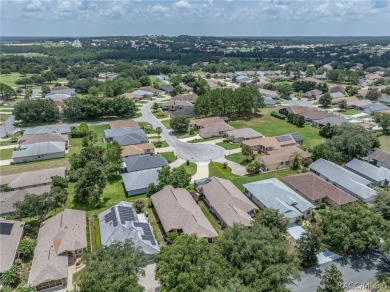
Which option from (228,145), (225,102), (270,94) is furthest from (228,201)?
(270,94)

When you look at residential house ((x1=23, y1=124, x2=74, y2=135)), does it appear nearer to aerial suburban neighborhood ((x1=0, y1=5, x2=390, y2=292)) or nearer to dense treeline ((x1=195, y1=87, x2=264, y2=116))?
aerial suburban neighborhood ((x1=0, y1=5, x2=390, y2=292))

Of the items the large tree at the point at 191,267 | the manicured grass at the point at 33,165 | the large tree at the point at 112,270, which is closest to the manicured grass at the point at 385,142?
the large tree at the point at 191,267

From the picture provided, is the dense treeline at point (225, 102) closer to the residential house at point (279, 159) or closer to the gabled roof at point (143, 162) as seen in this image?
the residential house at point (279, 159)

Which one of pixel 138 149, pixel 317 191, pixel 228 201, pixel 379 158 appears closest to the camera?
pixel 228 201

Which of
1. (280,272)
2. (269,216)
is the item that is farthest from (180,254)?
(269,216)

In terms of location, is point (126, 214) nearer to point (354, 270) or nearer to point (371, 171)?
point (354, 270)

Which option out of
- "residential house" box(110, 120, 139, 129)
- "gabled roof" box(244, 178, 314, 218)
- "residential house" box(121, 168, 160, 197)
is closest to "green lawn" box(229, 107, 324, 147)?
"gabled roof" box(244, 178, 314, 218)
